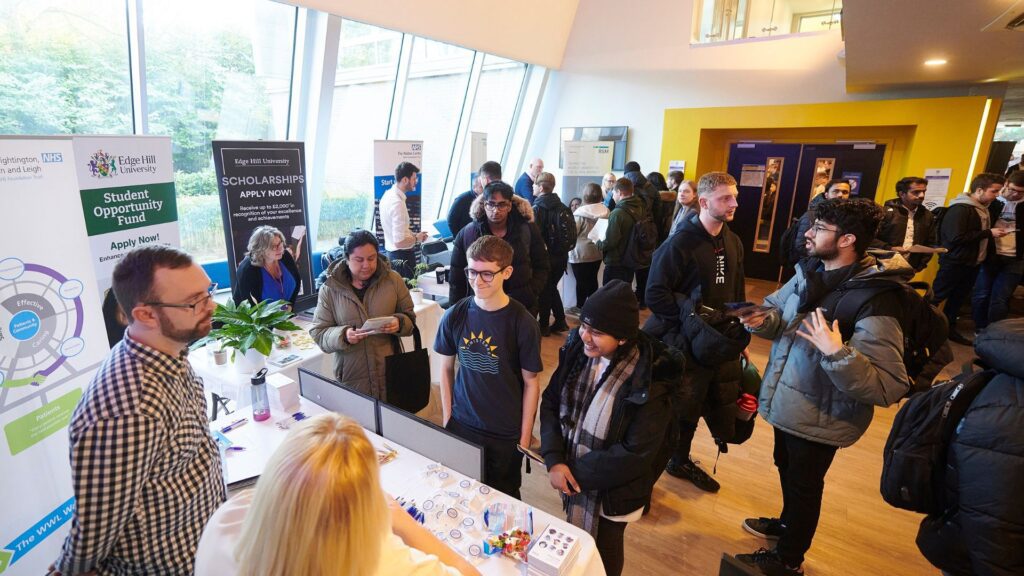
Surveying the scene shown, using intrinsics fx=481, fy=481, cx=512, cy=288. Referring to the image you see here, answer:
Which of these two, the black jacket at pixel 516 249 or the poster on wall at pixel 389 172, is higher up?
the poster on wall at pixel 389 172

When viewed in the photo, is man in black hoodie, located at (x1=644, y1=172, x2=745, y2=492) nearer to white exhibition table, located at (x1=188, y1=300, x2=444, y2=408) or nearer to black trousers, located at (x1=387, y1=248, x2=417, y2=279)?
white exhibition table, located at (x1=188, y1=300, x2=444, y2=408)

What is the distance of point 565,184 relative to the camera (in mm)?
8602

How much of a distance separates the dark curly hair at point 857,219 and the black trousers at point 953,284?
4657mm

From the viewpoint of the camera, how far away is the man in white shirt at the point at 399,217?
443 centimetres

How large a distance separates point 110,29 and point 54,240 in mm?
2511

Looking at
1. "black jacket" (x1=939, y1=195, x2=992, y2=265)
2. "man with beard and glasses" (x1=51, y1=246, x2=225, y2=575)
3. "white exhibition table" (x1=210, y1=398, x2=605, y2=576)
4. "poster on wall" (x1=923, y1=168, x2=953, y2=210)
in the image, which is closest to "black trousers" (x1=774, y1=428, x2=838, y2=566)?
"white exhibition table" (x1=210, y1=398, x2=605, y2=576)

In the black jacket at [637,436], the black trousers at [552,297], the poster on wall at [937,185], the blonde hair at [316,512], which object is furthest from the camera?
the poster on wall at [937,185]

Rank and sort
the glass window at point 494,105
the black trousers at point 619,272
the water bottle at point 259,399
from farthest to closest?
the glass window at point 494,105 < the black trousers at point 619,272 < the water bottle at point 259,399

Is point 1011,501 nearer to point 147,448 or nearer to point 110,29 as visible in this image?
point 147,448

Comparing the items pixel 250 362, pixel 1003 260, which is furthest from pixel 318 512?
pixel 1003 260

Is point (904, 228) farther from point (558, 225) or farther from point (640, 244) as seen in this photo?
point (558, 225)

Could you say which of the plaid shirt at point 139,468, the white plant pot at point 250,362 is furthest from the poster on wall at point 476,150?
the plaid shirt at point 139,468

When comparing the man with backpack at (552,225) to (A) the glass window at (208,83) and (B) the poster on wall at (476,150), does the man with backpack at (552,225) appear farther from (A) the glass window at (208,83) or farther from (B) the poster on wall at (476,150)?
(A) the glass window at (208,83)

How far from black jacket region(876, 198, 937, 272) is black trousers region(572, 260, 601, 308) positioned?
271 cm
